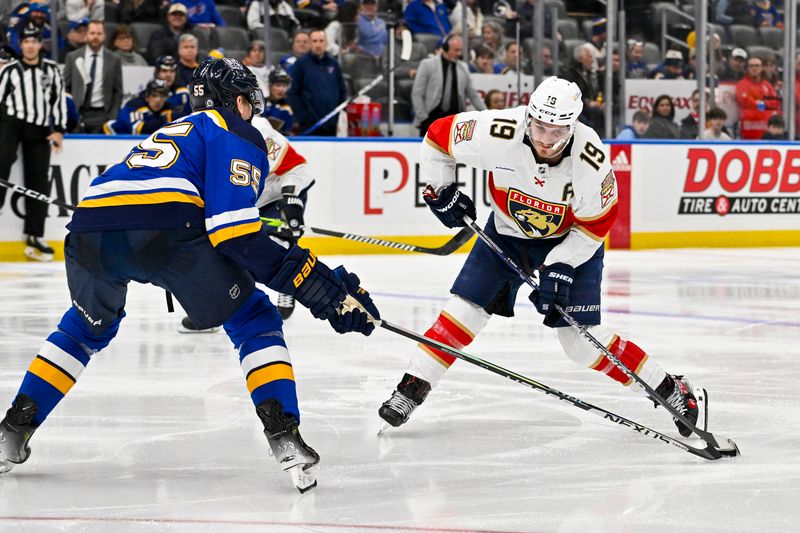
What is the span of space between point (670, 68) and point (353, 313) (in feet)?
25.9

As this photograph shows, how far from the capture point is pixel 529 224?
12.4ft

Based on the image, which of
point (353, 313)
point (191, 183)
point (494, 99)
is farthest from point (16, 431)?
point (494, 99)

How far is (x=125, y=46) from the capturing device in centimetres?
888

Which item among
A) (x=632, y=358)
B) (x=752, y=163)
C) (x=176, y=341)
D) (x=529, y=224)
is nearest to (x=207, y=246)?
(x=529, y=224)

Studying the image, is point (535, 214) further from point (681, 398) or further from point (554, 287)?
point (681, 398)

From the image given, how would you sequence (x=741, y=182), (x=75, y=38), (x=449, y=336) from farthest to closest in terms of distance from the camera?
(x=741, y=182), (x=75, y=38), (x=449, y=336)

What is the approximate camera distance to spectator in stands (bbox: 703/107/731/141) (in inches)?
417

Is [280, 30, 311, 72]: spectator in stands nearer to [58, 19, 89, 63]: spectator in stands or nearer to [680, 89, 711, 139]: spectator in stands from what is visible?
[58, 19, 89, 63]: spectator in stands

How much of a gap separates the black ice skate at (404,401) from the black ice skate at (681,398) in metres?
0.70

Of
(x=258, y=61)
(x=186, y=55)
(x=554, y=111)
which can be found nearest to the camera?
(x=554, y=111)

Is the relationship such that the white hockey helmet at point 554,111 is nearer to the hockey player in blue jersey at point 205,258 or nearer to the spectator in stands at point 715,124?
the hockey player in blue jersey at point 205,258

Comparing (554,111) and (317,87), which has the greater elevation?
(554,111)

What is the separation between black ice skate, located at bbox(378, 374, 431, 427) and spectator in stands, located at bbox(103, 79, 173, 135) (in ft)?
16.6

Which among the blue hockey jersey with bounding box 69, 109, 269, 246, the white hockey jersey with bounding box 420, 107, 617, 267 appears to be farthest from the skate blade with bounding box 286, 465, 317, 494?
the white hockey jersey with bounding box 420, 107, 617, 267
